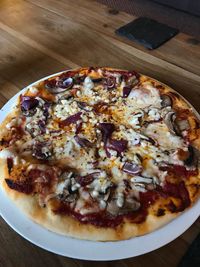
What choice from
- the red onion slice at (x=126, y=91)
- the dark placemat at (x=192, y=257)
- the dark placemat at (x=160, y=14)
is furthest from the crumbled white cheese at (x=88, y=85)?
the dark placemat at (x=160, y=14)

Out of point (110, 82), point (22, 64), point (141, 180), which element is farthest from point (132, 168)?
point (22, 64)

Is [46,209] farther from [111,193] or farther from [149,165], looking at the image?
[149,165]

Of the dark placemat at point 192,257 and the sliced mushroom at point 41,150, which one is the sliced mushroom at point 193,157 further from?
the sliced mushroom at point 41,150

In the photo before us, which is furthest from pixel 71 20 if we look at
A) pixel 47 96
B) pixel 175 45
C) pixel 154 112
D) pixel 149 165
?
pixel 149 165

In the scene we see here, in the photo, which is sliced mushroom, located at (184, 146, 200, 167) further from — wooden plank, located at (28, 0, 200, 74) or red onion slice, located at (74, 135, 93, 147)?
wooden plank, located at (28, 0, 200, 74)

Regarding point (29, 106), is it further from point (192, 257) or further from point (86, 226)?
point (192, 257)
